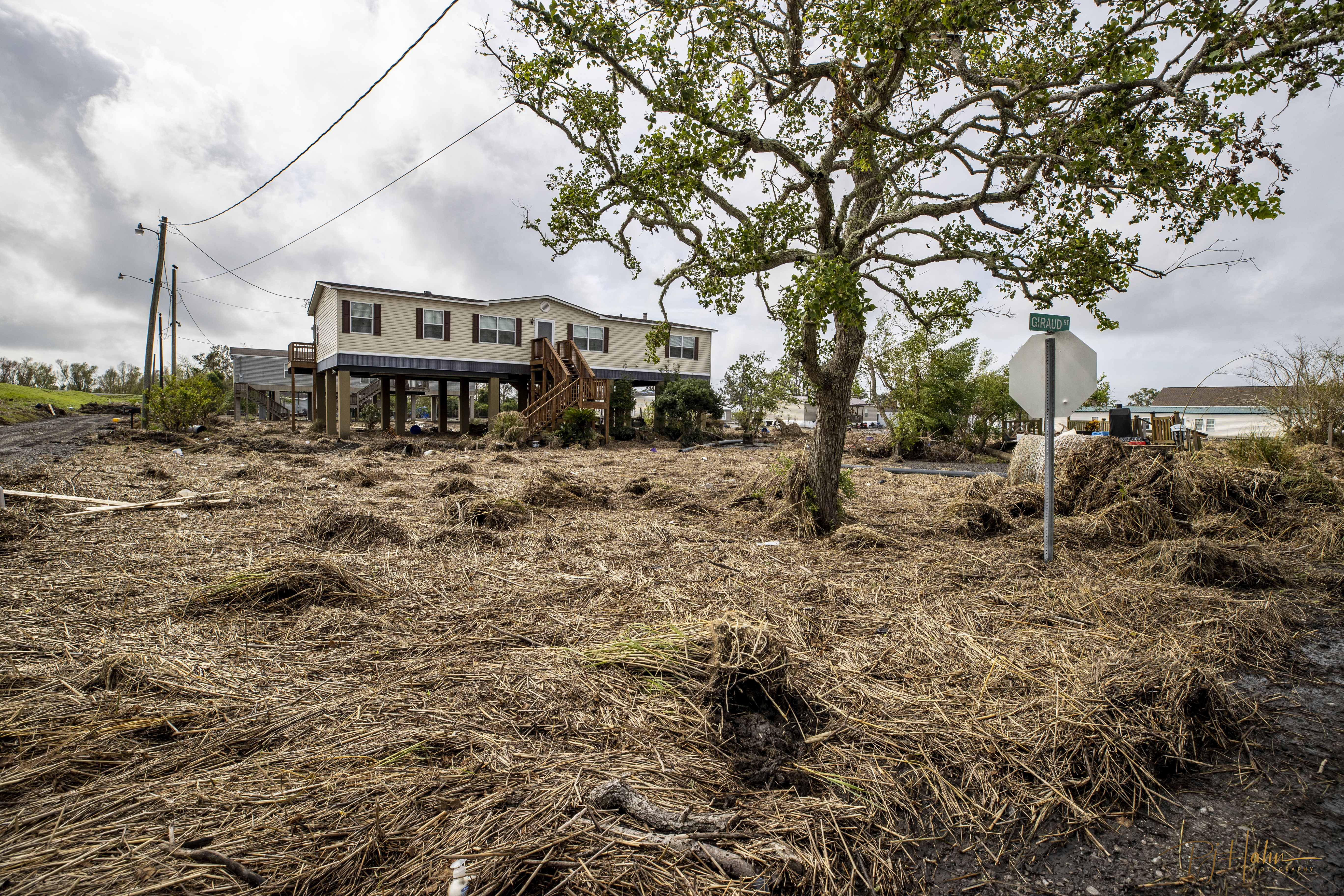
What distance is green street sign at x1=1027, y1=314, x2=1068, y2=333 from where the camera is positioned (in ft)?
17.0

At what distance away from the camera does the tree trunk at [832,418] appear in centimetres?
653

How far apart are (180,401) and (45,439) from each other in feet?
12.2

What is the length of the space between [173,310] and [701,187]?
3408 centimetres

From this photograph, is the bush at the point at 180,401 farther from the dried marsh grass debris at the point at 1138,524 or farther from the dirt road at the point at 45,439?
the dried marsh grass debris at the point at 1138,524

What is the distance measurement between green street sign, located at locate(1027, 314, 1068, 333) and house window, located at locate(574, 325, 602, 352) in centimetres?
2086

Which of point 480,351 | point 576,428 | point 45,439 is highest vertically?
point 480,351

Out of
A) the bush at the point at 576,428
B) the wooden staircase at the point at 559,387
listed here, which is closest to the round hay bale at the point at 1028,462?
the bush at the point at 576,428

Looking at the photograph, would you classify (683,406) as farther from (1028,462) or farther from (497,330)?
(1028,462)

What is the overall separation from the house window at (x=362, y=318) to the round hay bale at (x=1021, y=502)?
20742 mm

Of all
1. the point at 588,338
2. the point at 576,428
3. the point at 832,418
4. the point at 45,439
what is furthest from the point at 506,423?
the point at 832,418

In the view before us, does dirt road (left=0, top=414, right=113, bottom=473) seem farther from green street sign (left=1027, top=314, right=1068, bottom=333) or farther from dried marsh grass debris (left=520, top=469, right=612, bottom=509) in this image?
green street sign (left=1027, top=314, right=1068, bottom=333)

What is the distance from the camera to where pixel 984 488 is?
312 inches

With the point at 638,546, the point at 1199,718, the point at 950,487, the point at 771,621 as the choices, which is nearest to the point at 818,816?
the point at 771,621

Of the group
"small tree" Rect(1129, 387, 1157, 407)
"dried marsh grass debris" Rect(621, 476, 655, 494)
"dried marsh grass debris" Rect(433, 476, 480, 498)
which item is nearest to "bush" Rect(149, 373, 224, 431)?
"dried marsh grass debris" Rect(433, 476, 480, 498)
